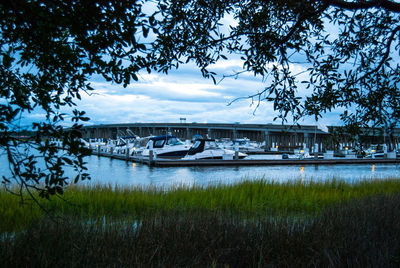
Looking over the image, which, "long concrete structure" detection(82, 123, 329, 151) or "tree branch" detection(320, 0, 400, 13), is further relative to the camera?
"long concrete structure" detection(82, 123, 329, 151)

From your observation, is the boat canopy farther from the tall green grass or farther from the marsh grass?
the marsh grass

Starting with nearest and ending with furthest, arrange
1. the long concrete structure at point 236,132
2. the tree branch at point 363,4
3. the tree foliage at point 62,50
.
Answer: the tree foliage at point 62,50, the tree branch at point 363,4, the long concrete structure at point 236,132

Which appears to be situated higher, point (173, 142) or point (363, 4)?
point (363, 4)

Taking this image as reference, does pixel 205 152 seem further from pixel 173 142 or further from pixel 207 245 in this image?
pixel 207 245

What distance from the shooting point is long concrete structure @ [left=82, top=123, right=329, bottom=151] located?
226 feet

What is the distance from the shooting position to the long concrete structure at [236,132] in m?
68.8

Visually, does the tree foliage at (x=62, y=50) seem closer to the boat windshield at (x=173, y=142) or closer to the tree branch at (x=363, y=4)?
the tree branch at (x=363, y=4)

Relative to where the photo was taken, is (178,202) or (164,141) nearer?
(178,202)

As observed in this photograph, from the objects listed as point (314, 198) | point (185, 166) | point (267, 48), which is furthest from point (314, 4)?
point (185, 166)

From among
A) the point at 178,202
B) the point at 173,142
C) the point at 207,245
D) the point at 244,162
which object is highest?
the point at 173,142

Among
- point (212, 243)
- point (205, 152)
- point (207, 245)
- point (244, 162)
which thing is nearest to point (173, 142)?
point (205, 152)

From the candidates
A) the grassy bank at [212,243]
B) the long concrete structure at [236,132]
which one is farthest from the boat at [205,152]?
the grassy bank at [212,243]

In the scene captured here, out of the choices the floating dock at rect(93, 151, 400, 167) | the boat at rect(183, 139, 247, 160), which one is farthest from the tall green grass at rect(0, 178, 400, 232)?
the boat at rect(183, 139, 247, 160)

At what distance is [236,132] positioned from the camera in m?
91.1
